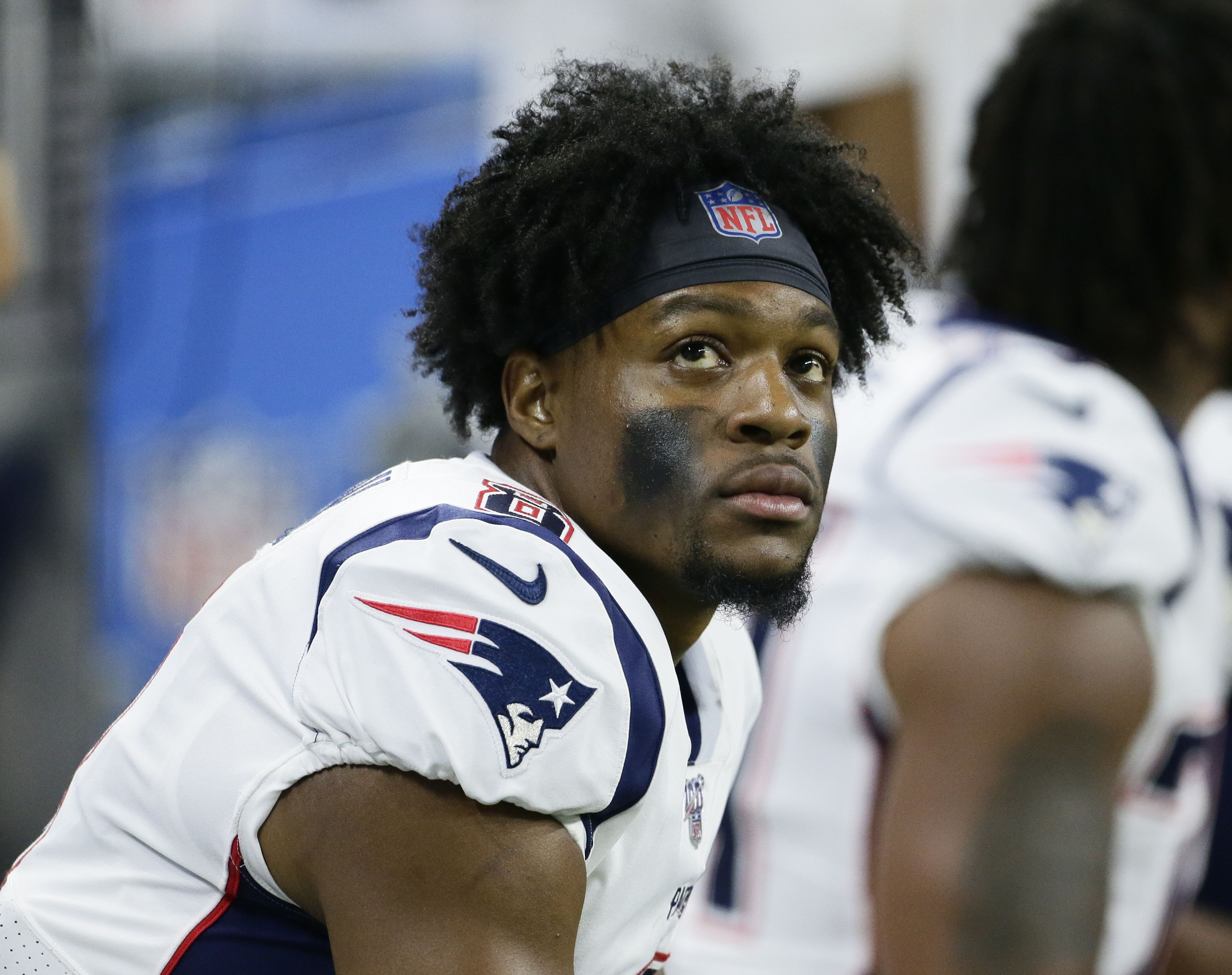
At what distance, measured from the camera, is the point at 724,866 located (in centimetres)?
273

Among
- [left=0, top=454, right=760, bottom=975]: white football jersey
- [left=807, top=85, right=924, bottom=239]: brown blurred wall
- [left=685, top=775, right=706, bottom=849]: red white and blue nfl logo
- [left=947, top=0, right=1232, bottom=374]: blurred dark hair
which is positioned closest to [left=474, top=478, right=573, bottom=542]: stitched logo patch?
[left=0, top=454, right=760, bottom=975]: white football jersey

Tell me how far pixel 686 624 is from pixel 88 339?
317cm

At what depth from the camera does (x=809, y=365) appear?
72.6 inches

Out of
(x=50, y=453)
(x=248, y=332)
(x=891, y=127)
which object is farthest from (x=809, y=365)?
(x=891, y=127)

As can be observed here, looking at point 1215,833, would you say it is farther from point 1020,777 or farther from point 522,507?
point 522,507

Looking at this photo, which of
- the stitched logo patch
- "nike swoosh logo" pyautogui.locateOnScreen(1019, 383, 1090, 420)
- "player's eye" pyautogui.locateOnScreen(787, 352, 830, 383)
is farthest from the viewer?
"nike swoosh logo" pyautogui.locateOnScreen(1019, 383, 1090, 420)

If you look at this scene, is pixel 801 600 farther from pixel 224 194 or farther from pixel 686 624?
pixel 224 194

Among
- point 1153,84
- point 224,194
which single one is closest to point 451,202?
point 1153,84

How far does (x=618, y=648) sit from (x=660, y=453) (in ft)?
0.91

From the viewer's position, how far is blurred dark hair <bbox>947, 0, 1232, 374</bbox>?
283 cm

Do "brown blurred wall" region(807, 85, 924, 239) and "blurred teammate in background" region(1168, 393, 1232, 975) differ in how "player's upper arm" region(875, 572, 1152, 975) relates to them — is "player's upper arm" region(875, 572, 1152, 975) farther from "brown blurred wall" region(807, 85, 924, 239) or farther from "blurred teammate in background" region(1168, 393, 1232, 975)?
"brown blurred wall" region(807, 85, 924, 239)

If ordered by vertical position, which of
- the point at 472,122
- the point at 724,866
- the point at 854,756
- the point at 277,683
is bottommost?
the point at 724,866

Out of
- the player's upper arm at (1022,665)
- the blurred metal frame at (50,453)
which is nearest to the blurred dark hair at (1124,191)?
the player's upper arm at (1022,665)

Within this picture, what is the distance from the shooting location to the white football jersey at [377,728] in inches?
57.5
